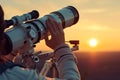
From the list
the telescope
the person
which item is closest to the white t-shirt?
the person

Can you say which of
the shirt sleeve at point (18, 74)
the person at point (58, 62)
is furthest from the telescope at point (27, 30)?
the shirt sleeve at point (18, 74)

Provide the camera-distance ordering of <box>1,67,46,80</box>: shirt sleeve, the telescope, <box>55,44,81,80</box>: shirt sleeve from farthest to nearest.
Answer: the telescope, <box>55,44,81,80</box>: shirt sleeve, <box>1,67,46,80</box>: shirt sleeve

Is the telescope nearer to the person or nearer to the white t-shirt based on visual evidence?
the person

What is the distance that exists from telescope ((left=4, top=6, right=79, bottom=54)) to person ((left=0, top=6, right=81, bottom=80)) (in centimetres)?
43

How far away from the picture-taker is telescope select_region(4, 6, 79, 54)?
16.6 feet

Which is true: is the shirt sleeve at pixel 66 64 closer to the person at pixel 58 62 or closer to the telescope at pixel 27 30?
the person at pixel 58 62

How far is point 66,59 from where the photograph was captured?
13.9ft

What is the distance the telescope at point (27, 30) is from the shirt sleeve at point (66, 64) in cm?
52

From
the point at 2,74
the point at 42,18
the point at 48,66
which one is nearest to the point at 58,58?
the point at 2,74

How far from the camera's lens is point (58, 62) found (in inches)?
169

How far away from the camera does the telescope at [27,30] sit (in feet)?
16.6

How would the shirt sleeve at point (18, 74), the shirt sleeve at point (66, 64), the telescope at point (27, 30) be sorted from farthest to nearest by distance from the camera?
the telescope at point (27, 30) < the shirt sleeve at point (66, 64) < the shirt sleeve at point (18, 74)

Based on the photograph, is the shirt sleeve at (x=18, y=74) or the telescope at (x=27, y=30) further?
the telescope at (x=27, y=30)

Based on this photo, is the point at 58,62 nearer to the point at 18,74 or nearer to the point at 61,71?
the point at 61,71
